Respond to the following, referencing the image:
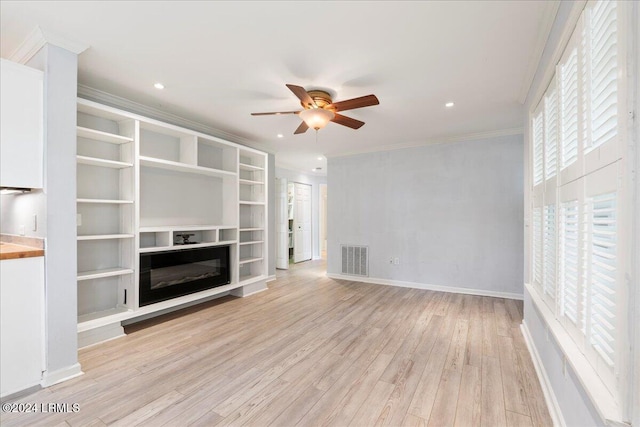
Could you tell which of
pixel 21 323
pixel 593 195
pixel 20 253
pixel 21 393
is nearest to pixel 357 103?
pixel 593 195

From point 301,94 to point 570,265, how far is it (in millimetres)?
2307

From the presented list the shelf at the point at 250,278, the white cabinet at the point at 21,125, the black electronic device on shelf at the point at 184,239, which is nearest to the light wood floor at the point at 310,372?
the shelf at the point at 250,278

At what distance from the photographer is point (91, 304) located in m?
3.00

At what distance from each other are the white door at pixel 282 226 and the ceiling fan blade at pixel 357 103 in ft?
14.1

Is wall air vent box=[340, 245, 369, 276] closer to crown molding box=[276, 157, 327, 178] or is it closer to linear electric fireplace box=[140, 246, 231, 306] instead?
linear electric fireplace box=[140, 246, 231, 306]

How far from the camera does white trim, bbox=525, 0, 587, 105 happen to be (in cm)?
139

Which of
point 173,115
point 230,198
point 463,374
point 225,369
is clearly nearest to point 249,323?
point 225,369

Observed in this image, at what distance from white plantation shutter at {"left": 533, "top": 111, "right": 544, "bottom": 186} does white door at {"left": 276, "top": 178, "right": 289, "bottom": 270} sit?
528 cm

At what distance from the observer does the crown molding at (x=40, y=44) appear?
2.11 meters

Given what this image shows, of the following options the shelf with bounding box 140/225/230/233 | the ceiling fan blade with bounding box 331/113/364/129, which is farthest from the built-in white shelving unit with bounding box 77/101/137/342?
the ceiling fan blade with bounding box 331/113/364/129

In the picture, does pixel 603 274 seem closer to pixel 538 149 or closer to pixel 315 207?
pixel 538 149

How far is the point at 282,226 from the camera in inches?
277

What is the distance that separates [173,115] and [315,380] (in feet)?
12.0

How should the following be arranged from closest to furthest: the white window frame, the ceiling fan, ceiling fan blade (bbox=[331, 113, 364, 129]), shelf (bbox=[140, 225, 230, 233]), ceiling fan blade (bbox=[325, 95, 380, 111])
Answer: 1. the white window frame
2. ceiling fan blade (bbox=[325, 95, 380, 111])
3. the ceiling fan
4. ceiling fan blade (bbox=[331, 113, 364, 129])
5. shelf (bbox=[140, 225, 230, 233])
